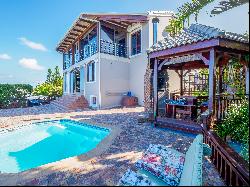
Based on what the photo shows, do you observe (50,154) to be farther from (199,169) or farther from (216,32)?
(216,32)

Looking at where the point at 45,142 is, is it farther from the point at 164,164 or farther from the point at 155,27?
the point at 155,27

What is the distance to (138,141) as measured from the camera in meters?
7.64

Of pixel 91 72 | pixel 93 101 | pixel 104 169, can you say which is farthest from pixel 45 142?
pixel 91 72

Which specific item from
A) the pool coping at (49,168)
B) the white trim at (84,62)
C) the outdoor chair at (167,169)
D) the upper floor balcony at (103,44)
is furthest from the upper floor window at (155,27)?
the outdoor chair at (167,169)

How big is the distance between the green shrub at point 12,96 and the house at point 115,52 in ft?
23.6

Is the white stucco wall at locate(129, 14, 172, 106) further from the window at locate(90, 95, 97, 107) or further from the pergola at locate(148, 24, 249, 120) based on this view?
the pergola at locate(148, 24, 249, 120)

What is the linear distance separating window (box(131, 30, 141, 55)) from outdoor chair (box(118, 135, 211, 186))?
52.6 feet

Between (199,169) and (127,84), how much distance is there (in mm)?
17846

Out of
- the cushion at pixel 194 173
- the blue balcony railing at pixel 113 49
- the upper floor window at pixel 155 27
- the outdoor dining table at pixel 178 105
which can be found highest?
the upper floor window at pixel 155 27

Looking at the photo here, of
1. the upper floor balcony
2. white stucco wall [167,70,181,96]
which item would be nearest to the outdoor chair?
white stucco wall [167,70,181,96]

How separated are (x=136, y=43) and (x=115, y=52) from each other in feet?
7.06

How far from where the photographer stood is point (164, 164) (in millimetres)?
4137

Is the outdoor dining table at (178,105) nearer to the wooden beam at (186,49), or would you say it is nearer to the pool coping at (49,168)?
the wooden beam at (186,49)

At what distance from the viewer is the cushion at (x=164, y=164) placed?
12.6ft
